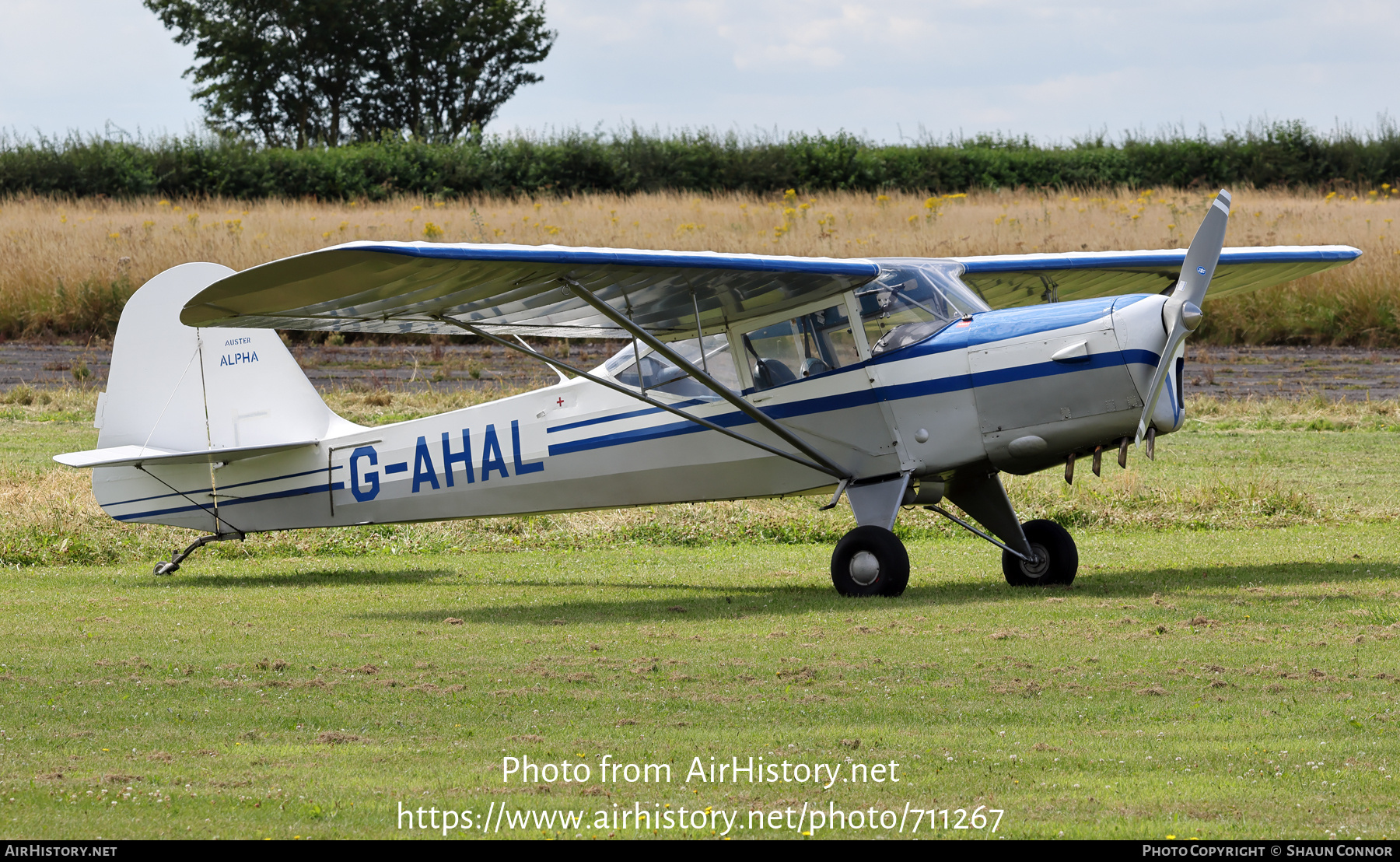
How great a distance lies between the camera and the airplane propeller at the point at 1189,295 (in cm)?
908

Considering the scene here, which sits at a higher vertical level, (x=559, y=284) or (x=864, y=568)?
(x=559, y=284)

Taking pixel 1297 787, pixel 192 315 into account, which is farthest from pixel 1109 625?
pixel 192 315

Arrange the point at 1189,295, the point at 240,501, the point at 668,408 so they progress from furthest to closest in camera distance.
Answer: the point at 240,501 → the point at 668,408 → the point at 1189,295

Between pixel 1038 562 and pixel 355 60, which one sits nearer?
pixel 1038 562

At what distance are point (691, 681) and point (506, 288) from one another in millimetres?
3471

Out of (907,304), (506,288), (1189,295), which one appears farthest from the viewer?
(907,304)

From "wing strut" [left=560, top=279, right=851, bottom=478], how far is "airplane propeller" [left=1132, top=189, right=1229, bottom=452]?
2320 mm

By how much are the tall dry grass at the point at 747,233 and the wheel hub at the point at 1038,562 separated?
1995 centimetres

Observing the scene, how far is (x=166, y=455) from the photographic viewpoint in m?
11.7

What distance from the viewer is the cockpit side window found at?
10492 mm

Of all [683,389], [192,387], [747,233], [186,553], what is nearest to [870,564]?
[683,389]

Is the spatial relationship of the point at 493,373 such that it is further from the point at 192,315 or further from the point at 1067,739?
the point at 1067,739

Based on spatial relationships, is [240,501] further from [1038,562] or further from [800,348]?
[1038,562]

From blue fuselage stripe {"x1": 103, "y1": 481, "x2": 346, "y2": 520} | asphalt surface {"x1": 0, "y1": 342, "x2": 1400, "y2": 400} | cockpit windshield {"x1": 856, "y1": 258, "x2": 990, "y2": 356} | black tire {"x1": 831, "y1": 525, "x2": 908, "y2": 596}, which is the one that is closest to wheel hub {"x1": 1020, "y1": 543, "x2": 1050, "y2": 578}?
black tire {"x1": 831, "y1": 525, "x2": 908, "y2": 596}
